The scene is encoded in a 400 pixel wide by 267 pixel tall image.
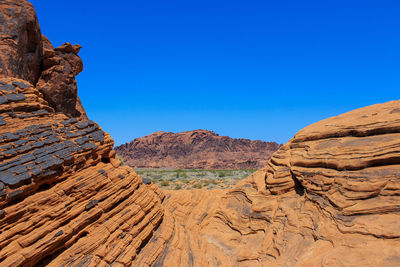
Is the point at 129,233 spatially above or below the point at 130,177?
below

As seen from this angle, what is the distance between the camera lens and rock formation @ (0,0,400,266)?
6438 mm

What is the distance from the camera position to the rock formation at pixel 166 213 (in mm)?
6438

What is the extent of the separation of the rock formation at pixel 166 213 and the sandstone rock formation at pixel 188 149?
6851cm

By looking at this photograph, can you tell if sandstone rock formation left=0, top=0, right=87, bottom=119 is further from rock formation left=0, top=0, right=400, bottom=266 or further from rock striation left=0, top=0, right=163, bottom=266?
rock striation left=0, top=0, right=163, bottom=266

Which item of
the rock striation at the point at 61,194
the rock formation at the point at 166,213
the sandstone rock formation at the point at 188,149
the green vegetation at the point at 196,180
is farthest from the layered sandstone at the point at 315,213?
the sandstone rock formation at the point at 188,149

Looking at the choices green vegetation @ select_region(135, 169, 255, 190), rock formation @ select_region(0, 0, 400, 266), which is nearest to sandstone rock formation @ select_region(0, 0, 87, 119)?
rock formation @ select_region(0, 0, 400, 266)

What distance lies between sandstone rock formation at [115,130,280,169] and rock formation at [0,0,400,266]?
2697 inches

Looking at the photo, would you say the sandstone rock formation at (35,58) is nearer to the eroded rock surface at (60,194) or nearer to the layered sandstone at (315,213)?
the eroded rock surface at (60,194)

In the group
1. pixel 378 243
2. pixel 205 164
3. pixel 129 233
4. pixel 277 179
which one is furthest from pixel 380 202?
pixel 205 164

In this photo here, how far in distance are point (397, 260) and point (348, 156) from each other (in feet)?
11.6

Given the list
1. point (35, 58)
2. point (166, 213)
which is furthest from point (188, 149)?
point (166, 213)

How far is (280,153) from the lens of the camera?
1232cm

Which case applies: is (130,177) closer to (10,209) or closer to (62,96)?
(10,209)

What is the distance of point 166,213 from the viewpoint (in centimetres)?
1133
